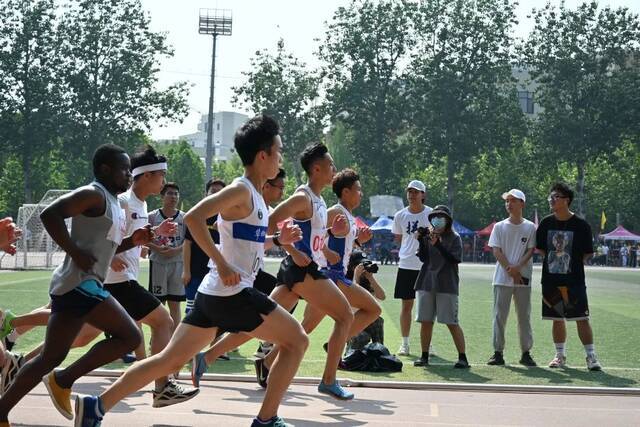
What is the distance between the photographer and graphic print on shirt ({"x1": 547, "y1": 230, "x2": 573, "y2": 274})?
41.3ft

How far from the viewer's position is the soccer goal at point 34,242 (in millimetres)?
39969

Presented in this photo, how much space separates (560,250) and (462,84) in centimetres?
6553

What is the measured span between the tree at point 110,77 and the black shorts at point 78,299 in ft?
211

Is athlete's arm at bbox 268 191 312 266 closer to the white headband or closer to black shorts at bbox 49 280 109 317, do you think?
the white headband

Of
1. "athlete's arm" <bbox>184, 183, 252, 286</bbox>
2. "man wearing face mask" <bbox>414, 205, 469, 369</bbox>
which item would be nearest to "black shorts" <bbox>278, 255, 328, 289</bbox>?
"athlete's arm" <bbox>184, 183, 252, 286</bbox>

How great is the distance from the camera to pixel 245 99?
82000 millimetres

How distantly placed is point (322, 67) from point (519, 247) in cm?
7007

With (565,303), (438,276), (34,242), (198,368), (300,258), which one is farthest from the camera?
(34,242)

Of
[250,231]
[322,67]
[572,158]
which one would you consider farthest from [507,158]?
[250,231]

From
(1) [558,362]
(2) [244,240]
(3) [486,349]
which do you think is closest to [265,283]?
(1) [558,362]

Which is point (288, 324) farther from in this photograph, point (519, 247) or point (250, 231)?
point (519, 247)

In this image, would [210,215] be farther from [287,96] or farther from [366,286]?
[287,96]

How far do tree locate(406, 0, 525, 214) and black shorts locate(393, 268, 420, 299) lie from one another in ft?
210

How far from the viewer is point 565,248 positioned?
41.4 feet
